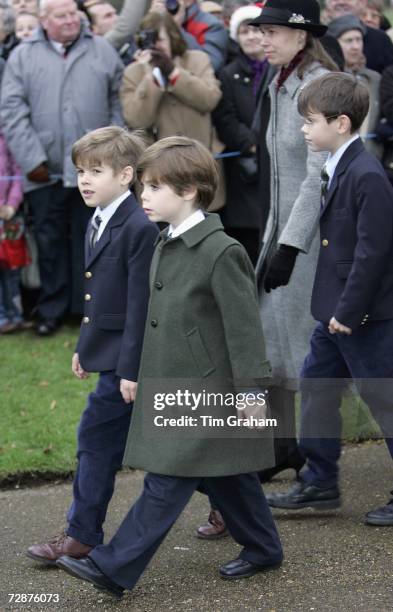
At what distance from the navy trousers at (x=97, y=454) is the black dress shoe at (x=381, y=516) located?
43.6 inches

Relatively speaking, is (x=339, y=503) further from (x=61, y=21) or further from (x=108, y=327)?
(x=61, y=21)

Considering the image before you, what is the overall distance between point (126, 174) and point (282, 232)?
922 mm

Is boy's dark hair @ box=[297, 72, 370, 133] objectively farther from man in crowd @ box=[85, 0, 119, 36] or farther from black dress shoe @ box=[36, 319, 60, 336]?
man in crowd @ box=[85, 0, 119, 36]

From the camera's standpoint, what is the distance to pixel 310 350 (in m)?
4.98

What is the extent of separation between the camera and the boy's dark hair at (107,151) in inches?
170

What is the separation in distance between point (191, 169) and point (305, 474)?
1642 mm

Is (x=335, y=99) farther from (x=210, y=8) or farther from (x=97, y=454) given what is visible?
(x=210, y=8)

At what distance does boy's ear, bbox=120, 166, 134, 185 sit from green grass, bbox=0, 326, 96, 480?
174cm

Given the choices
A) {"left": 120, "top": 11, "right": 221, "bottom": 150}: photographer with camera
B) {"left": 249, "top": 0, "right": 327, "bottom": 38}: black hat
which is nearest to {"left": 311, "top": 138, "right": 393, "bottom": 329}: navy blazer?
{"left": 249, "top": 0, "right": 327, "bottom": 38}: black hat

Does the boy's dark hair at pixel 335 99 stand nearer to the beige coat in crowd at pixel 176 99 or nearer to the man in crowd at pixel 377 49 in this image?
the beige coat in crowd at pixel 176 99

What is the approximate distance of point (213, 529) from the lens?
474cm

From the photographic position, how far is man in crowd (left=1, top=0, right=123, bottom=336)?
779cm

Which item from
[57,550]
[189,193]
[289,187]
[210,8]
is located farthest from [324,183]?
[210,8]

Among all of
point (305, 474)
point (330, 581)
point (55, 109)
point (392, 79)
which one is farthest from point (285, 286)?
point (55, 109)
